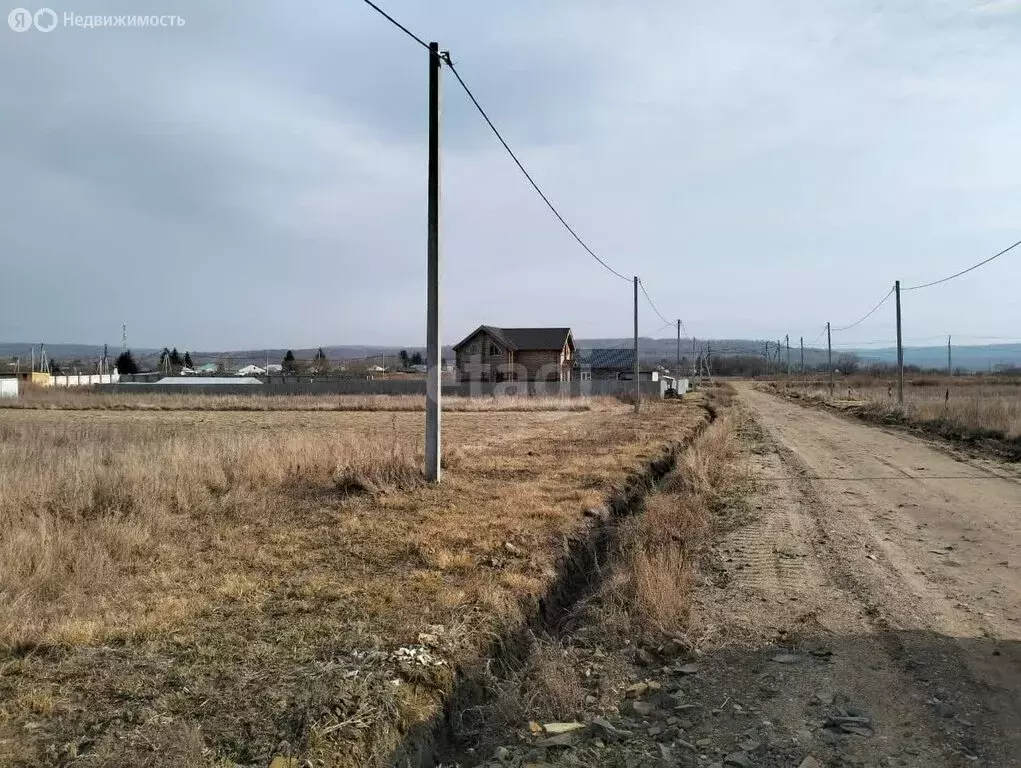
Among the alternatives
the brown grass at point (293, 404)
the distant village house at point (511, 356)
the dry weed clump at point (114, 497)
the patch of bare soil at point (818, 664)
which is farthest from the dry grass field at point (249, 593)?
the distant village house at point (511, 356)

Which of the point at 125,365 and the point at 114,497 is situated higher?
the point at 125,365

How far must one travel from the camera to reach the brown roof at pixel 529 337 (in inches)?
2264

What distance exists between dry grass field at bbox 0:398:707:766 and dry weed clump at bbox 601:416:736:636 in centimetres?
77

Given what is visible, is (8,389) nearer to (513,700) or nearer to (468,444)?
(468,444)

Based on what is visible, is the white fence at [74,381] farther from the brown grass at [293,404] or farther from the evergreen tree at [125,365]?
the brown grass at [293,404]

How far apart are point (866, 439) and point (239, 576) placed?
19.6 meters

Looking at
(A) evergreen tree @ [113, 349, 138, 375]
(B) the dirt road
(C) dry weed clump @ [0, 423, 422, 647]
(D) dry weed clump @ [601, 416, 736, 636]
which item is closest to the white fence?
(A) evergreen tree @ [113, 349, 138, 375]

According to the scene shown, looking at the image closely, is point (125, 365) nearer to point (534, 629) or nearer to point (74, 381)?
point (74, 381)

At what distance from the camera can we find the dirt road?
3.62 metres

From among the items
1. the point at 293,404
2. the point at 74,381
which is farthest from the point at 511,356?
the point at 74,381

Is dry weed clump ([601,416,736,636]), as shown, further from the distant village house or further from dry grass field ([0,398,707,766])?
the distant village house

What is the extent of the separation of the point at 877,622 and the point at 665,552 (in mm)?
2276

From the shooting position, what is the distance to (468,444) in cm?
1742

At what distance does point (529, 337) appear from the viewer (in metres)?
59.4
